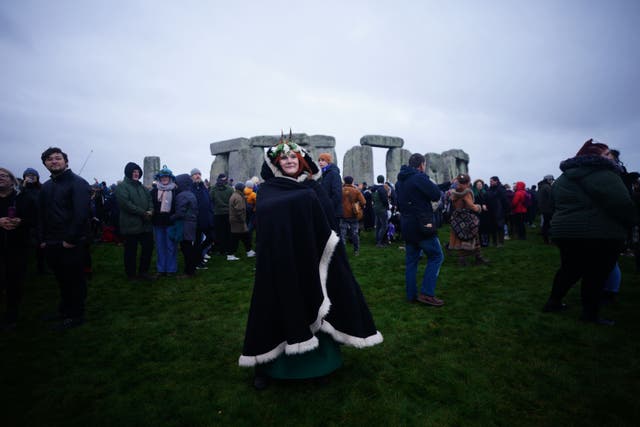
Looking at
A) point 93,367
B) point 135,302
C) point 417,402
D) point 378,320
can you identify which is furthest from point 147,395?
point 135,302

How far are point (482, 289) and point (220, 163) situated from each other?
1892cm

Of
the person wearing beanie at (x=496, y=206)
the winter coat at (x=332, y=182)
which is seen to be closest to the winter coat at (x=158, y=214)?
the winter coat at (x=332, y=182)

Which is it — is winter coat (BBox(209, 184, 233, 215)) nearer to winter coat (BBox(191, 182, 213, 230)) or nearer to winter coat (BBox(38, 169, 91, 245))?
winter coat (BBox(191, 182, 213, 230))

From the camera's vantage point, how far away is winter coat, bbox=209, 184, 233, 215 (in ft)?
28.9

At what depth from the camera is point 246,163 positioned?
20.3 meters

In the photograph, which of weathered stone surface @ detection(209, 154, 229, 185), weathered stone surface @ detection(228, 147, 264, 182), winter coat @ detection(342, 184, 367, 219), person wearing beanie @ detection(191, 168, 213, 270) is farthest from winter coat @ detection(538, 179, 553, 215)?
weathered stone surface @ detection(209, 154, 229, 185)

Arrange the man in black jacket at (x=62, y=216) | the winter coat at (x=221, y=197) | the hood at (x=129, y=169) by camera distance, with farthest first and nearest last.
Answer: the winter coat at (x=221, y=197) → the hood at (x=129, y=169) → the man in black jacket at (x=62, y=216)

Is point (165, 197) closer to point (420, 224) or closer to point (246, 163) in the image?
point (420, 224)

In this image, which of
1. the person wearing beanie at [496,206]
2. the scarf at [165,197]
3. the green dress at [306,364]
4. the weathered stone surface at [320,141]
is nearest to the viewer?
the green dress at [306,364]

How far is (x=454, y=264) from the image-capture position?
25.1 ft

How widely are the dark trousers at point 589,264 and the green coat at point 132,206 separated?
647 centimetres

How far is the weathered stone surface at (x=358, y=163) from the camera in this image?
2036cm

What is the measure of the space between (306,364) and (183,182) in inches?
211

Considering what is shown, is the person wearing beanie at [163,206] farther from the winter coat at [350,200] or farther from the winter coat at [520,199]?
the winter coat at [520,199]
